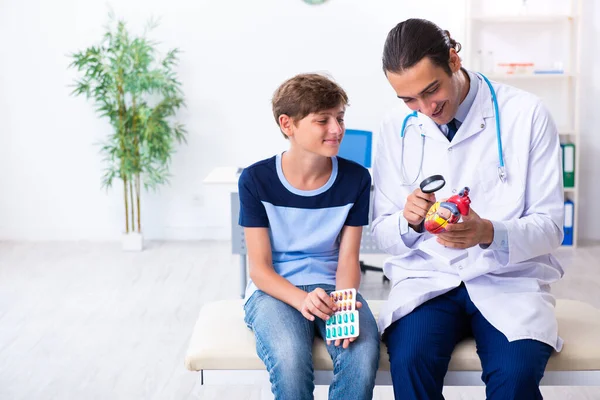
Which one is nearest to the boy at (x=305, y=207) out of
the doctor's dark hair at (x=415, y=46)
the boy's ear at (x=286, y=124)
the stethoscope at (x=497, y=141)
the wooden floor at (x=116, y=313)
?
the boy's ear at (x=286, y=124)

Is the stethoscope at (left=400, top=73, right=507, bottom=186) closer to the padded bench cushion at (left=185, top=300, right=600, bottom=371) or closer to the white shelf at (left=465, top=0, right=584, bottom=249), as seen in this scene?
the padded bench cushion at (left=185, top=300, right=600, bottom=371)

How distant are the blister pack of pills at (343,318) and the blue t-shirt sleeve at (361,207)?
0.24 m

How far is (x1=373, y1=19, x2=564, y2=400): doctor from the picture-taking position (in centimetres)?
164

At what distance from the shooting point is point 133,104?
448cm

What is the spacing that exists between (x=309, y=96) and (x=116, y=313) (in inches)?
75.1

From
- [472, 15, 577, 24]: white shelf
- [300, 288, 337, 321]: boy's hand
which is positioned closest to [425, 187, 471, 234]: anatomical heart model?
[300, 288, 337, 321]: boy's hand

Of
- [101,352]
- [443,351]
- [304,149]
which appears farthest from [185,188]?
[443,351]

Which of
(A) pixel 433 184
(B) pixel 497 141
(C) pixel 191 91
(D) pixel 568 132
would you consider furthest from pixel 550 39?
(A) pixel 433 184

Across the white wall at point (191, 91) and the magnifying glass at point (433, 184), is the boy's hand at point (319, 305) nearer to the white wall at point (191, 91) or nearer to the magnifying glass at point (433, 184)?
the magnifying glass at point (433, 184)

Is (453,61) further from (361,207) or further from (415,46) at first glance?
(361,207)

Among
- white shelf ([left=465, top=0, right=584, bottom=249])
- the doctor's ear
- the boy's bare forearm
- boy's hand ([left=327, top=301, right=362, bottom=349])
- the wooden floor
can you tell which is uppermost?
white shelf ([left=465, top=0, right=584, bottom=249])

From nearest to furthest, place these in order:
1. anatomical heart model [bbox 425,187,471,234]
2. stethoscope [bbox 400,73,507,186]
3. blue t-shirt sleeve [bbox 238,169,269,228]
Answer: anatomical heart model [bbox 425,187,471,234]
stethoscope [bbox 400,73,507,186]
blue t-shirt sleeve [bbox 238,169,269,228]

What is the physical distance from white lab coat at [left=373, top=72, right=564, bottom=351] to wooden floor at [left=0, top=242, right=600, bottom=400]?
33.6 inches

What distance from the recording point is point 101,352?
298 centimetres
